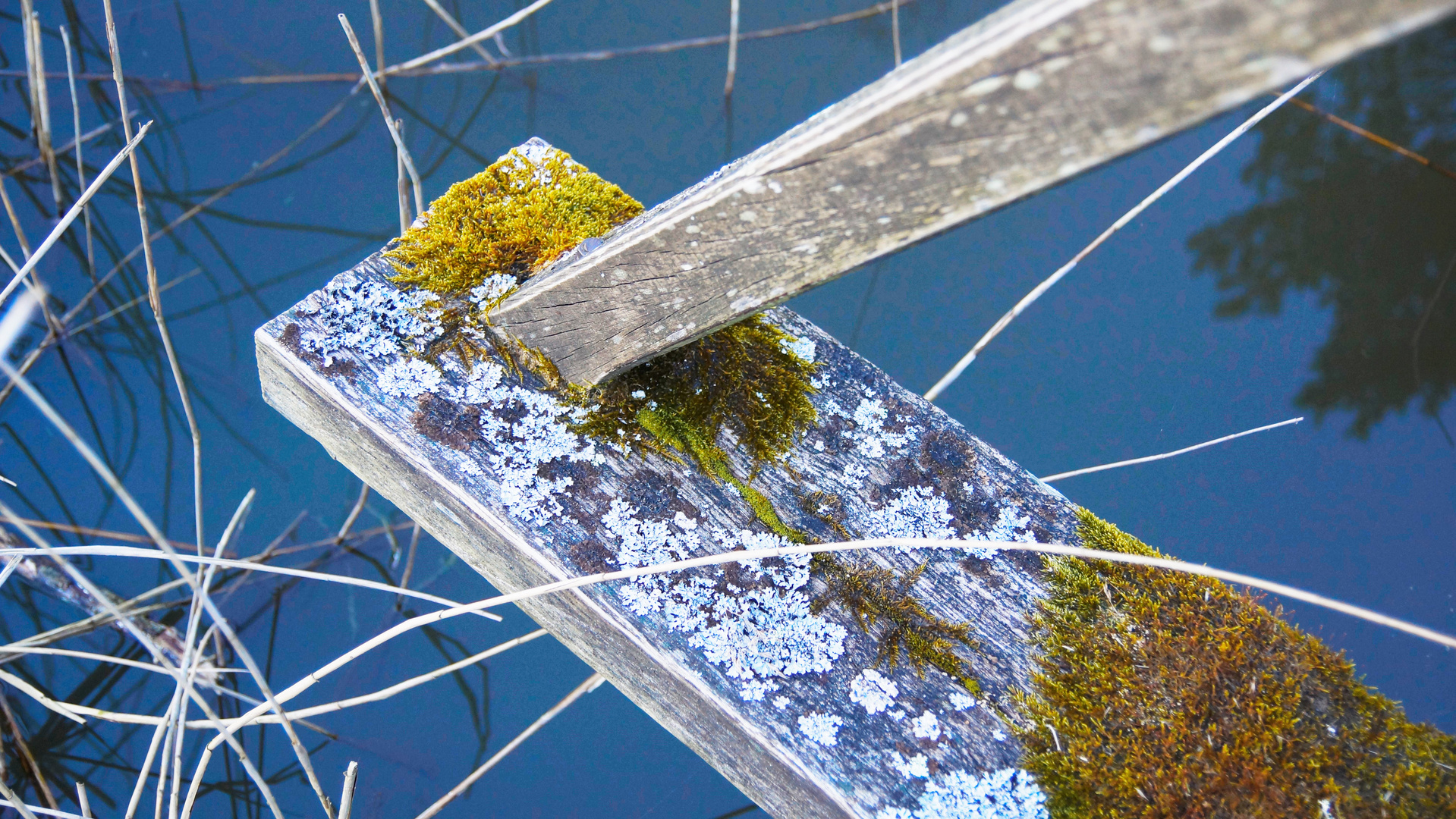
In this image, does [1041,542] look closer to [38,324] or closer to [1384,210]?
[1384,210]

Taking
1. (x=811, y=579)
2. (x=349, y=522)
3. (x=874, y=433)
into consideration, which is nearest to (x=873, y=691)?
(x=811, y=579)

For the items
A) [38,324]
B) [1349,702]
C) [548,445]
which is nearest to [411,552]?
[548,445]

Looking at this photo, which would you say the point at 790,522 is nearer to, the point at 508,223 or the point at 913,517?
the point at 913,517

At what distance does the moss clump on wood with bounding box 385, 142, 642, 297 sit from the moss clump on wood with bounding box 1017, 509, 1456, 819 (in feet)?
4.26

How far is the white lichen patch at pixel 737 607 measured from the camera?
1317 mm

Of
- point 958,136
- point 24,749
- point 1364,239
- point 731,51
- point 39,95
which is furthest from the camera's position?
point 731,51

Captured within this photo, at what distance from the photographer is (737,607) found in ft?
4.44

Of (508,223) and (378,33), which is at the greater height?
(378,33)

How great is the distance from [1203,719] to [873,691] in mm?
575

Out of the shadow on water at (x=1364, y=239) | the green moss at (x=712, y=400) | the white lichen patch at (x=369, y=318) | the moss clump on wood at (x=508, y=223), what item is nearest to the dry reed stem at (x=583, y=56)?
the moss clump on wood at (x=508, y=223)

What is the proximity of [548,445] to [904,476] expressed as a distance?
76 centimetres

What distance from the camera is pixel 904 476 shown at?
1.49 m

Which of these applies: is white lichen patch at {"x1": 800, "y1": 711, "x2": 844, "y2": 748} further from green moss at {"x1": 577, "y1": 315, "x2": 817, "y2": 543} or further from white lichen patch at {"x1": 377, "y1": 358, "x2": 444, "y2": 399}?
white lichen patch at {"x1": 377, "y1": 358, "x2": 444, "y2": 399}

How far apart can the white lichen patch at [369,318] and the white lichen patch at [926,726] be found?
1259 millimetres
